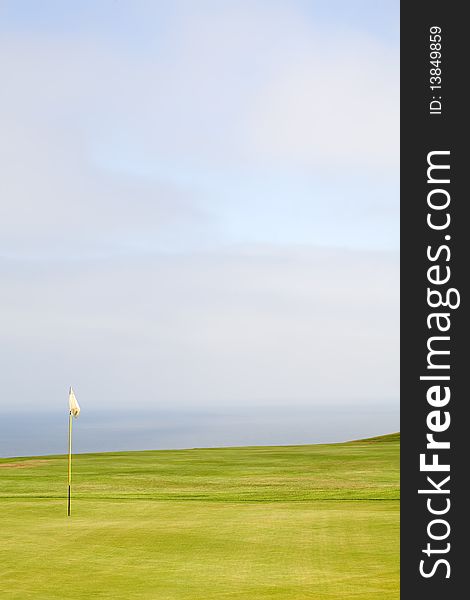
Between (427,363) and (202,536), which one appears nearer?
(427,363)

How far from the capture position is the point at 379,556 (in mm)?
11930

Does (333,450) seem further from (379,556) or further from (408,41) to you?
(408,41)

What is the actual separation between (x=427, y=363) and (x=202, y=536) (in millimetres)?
7962

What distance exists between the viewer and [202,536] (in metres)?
14.1

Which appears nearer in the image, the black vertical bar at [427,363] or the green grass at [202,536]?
the black vertical bar at [427,363]

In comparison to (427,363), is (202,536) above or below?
below

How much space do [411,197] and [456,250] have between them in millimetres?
616

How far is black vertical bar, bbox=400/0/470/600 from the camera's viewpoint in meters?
7.26

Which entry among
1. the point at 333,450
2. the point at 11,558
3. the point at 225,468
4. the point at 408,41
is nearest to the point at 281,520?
the point at 11,558

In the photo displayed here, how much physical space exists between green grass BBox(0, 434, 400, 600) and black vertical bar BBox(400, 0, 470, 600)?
2.58 metres

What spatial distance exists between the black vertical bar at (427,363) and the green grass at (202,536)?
Answer: 8.47 ft

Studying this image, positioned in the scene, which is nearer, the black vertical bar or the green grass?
the black vertical bar

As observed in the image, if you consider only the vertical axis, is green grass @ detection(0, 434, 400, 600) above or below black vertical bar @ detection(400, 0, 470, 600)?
below

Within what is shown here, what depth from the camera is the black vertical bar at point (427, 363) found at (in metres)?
7.26
